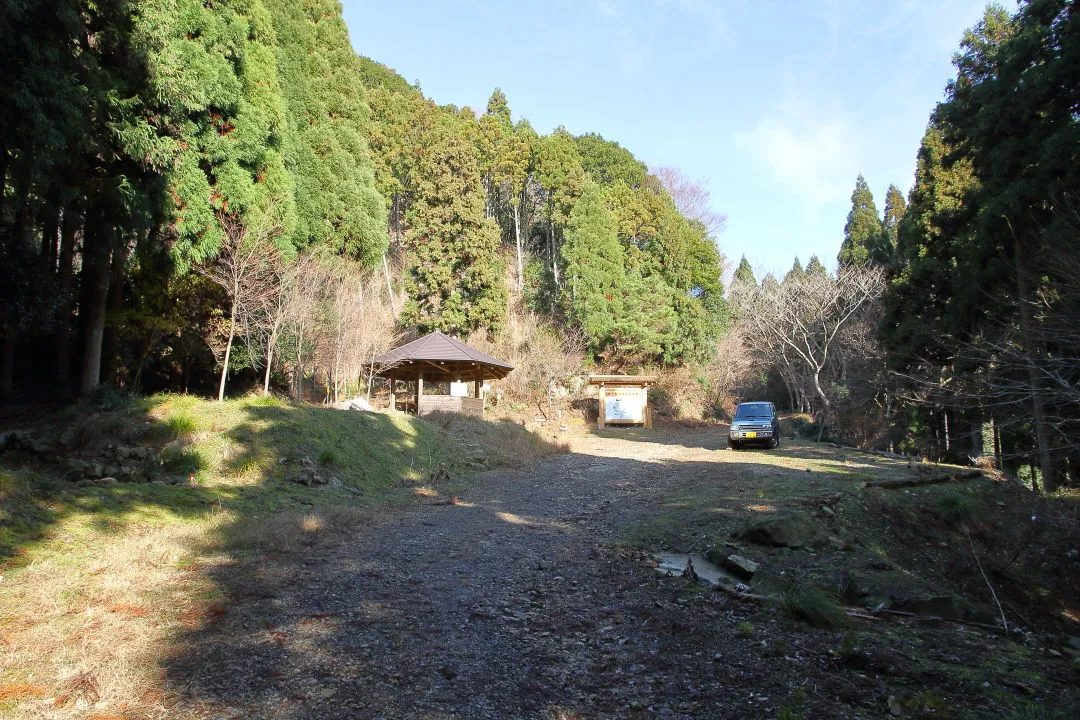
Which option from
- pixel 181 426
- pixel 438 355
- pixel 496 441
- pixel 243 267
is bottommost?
pixel 496 441

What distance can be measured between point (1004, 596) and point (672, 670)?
5.55 meters

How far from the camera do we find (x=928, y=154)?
17.3 meters

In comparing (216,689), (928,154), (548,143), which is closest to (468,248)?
(548,143)

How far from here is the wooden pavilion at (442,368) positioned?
67.0 ft

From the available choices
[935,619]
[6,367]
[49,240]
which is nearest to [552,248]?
[49,240]

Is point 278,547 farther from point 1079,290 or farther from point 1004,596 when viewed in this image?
point 1079,290

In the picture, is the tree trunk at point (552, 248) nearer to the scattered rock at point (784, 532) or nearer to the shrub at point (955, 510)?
the shrub at point (955, 510)

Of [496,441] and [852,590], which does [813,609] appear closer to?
[852,590]

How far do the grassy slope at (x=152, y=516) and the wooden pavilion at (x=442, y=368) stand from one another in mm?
5321

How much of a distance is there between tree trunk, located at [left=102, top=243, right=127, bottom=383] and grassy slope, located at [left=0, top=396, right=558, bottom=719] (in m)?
3.09

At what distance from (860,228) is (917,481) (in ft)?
110

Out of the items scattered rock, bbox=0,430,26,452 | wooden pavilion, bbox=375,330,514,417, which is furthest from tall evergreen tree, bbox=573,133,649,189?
scattered rock, bbox=0,430,26,452

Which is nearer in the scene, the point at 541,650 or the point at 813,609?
the point at 541,650

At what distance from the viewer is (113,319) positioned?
14227mm
